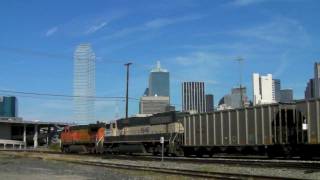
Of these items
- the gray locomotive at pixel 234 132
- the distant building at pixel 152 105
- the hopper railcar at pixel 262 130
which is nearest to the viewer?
the hopper railcar at pixel 262 130

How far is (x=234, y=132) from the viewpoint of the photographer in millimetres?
35844

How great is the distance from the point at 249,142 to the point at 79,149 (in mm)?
28037

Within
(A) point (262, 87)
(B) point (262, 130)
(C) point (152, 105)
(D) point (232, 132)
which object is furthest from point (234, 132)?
(C) point (152, 105)

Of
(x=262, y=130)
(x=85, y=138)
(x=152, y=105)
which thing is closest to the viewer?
(x=262, y=130)

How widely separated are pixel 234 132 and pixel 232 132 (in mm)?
171

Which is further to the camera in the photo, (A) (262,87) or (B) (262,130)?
(A) (262,87)

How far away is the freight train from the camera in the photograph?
30600 millimetres

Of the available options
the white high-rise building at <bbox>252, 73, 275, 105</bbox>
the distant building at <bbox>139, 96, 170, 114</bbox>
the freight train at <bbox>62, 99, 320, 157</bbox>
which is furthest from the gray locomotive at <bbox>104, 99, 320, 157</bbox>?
the distant building at <bbox>139, 96, 170, 114</bbox>

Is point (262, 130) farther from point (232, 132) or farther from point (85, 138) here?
point (85, 138)

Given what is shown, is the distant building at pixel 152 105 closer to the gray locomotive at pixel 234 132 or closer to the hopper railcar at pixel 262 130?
the gray locomotive at pixel 234 132

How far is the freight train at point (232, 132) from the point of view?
30.6m

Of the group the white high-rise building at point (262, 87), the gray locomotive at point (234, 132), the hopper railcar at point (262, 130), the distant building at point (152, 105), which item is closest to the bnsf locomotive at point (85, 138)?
the gray locomotive at point (234, 132)

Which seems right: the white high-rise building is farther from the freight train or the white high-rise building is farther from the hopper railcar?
the hopper railcar

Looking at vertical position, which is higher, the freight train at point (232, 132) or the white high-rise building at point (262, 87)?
the white high-rise building at point (262, 87)
